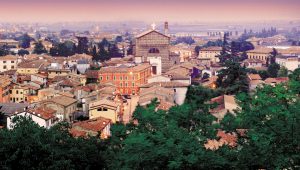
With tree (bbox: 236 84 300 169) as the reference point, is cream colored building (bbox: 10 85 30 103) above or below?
below

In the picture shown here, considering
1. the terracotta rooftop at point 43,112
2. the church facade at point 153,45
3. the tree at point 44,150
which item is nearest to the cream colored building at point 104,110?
the terracotta rooftop at point 43,112

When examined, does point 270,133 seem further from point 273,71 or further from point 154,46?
point 154,46

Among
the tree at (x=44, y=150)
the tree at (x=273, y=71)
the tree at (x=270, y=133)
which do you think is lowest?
the tree at (x=273, y=71)

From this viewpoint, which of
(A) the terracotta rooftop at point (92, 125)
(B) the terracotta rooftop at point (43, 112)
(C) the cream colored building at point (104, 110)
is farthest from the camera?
(C) the cream colored building at point (104, 110)

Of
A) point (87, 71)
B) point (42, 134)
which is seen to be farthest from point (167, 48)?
point (42, 134)

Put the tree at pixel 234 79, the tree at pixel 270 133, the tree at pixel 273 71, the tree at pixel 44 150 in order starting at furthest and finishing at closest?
1. the tree at pixel 273 71
2. the tree at pixel 234 79
3. the tree at pixel 44 150
4. the tree at pixel 270 133

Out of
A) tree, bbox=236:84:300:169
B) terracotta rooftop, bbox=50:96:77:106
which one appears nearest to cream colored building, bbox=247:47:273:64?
terracotta rooftop, bbox=50:96:77:106

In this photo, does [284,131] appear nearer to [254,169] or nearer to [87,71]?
[254,169]

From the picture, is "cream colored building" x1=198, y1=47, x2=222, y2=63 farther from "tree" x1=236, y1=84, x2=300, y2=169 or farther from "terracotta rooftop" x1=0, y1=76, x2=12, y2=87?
"tree" x1=236, y1=84, x2=300, y2=169

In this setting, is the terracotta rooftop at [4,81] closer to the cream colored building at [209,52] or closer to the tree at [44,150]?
the tree at [44,150]
